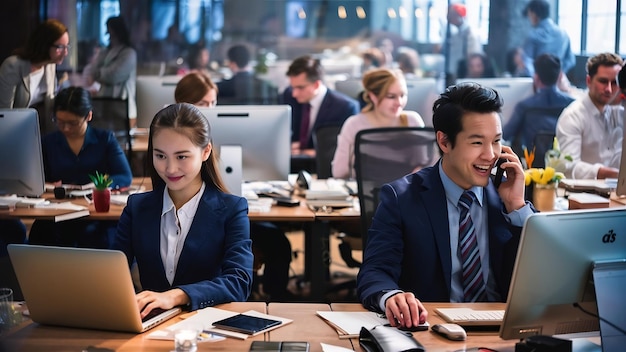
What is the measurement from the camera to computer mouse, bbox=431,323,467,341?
7.23 feet

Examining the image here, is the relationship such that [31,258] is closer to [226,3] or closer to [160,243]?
[160,243]

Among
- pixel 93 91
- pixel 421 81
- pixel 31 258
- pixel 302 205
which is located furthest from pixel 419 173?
pixel 93 91

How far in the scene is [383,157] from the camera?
3.78m

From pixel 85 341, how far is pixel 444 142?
1.19m

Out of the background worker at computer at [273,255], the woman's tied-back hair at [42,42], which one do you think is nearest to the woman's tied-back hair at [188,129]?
the background worker at computer at [273,255]

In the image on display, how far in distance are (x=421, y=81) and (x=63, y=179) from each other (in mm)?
2681

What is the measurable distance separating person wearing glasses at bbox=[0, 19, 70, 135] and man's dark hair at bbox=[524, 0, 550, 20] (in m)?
4.47

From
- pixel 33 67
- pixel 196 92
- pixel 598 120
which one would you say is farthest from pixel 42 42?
pixel 598 120

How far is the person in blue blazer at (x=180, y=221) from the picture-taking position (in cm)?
271

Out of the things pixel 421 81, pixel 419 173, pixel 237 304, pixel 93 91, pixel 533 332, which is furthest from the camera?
pixel 93 91

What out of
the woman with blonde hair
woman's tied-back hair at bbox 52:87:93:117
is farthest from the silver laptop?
the woman with blonde hair

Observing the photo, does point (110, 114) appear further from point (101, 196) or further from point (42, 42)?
point (101, 196)

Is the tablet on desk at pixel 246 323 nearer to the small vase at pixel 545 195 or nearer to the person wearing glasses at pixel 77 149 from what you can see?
the small vase at pixel 545 195

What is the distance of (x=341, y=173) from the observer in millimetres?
4758
